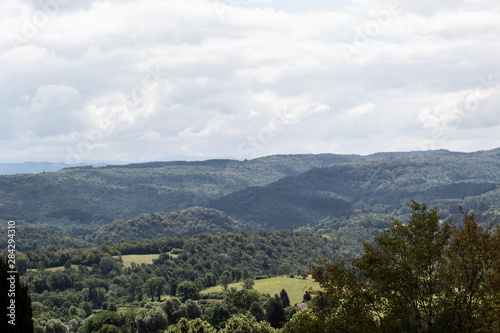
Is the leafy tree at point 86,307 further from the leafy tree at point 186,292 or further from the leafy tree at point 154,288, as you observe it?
the leafy tree at point 186,292

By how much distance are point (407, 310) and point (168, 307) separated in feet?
277

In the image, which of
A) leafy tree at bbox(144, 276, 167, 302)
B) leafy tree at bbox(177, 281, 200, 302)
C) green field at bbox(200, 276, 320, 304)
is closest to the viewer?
leafy tree at bbox(177, 281, 200, 302)

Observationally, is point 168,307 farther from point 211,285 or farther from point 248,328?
point 211,285

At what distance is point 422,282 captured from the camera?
2897cm

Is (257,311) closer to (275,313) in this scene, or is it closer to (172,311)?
(275,313)

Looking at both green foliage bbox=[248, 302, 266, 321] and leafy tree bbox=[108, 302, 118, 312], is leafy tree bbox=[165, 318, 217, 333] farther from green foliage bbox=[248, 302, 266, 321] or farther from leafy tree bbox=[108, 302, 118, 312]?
leafy tree bbox=[108, 302, 118, 312]

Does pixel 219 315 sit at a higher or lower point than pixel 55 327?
higher

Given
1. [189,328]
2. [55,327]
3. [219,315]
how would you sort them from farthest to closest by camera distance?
[219,315] < [55,327] < [189,328]

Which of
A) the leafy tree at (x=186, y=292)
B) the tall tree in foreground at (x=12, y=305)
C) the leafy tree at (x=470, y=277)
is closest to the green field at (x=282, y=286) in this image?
the leafy tree at (x=186, y=292)

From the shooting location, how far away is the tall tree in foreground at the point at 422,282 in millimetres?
27766

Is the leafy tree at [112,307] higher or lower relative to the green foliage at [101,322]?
lower

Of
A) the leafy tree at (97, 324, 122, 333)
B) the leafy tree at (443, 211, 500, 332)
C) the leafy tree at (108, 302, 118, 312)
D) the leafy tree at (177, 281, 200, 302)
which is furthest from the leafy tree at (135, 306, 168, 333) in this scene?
the leafy tree at (443, 211, 500, 332)

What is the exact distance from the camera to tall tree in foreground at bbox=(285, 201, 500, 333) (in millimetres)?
27766

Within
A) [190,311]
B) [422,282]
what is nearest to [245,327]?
[422,282]
